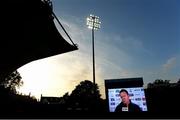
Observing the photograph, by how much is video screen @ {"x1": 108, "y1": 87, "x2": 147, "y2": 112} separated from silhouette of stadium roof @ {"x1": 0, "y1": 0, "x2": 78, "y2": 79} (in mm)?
3534

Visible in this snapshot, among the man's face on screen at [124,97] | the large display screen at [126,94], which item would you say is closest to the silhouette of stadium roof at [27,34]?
the large display screen at [126,94]

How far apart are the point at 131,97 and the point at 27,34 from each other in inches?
266

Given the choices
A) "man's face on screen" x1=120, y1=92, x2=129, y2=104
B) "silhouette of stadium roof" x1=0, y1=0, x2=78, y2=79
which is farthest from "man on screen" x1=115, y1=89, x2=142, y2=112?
"silhouette of stadium roof" x1=0, y1=0, x2=78, y2=79

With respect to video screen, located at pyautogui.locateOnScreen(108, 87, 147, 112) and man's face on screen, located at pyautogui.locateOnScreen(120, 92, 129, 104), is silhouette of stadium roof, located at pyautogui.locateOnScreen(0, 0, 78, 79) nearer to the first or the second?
video screen, located at pyautogui.locateOnScreen(108, 87, 147, 112)

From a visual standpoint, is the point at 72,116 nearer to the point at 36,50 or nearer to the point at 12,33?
the point at 12,33

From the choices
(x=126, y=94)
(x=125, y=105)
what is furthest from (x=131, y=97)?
(x=125, y=105)

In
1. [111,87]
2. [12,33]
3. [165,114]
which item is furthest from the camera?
[111,87]

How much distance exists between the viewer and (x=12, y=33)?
1218 cm

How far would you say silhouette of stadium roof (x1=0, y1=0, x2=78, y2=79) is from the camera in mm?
11242

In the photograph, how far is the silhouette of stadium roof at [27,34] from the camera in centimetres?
1124

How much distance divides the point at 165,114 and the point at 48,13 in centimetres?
1036

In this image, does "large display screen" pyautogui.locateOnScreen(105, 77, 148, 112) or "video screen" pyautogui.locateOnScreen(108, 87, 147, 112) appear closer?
"large display screen" pyautogui.locateOnScreen(105, 77, 148, 112)

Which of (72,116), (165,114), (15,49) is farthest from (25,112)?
(15,49)

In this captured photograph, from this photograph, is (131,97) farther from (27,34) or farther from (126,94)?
(27,34)
